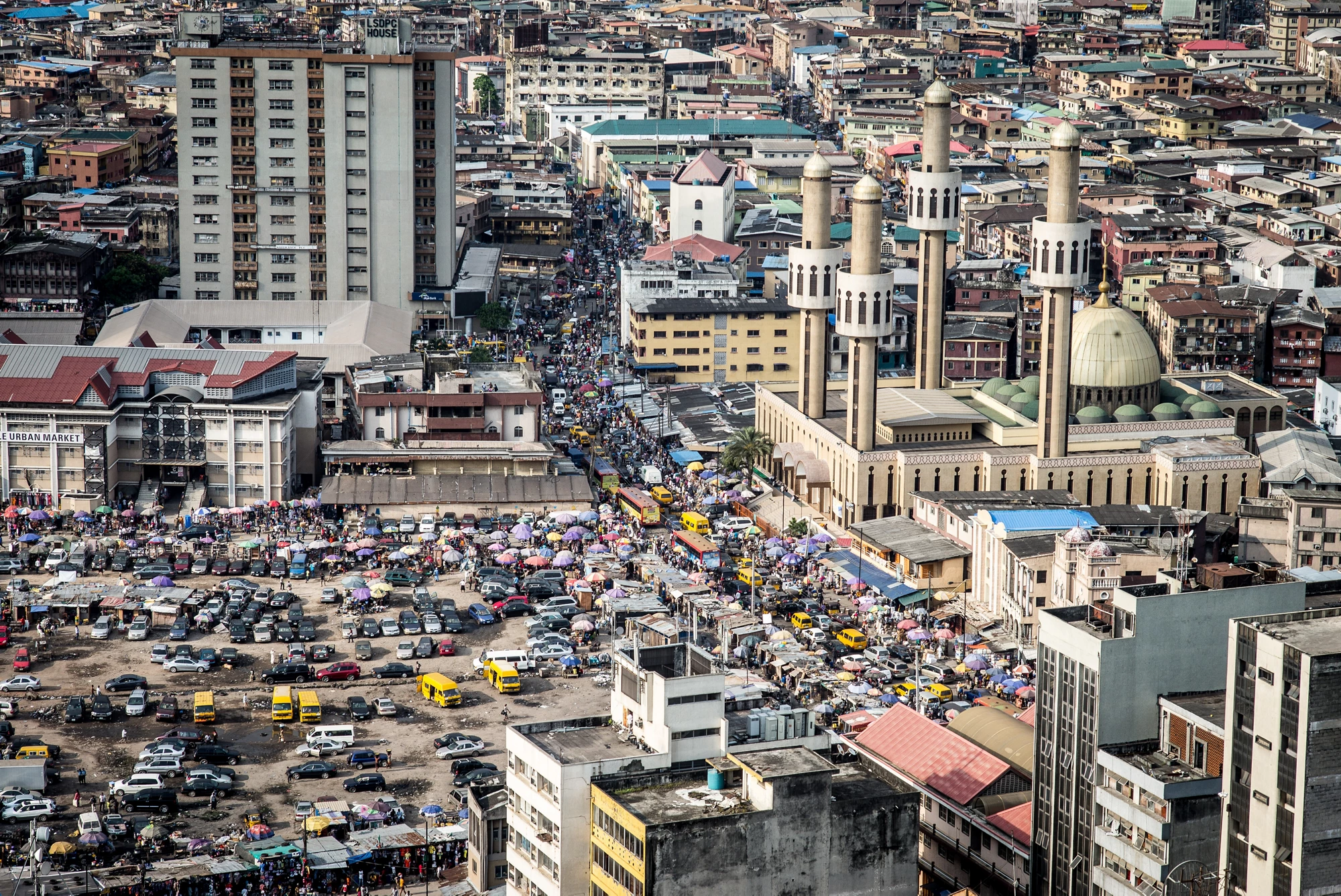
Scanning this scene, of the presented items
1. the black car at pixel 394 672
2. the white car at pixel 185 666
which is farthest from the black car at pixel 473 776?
the white car at pixel 185 666

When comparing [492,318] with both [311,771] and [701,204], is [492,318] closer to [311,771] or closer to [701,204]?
[701,204]

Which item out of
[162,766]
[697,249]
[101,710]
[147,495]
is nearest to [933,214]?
[697,249]

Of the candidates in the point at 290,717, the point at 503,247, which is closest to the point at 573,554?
the point at 290,717

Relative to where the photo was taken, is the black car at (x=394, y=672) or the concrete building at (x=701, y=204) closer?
the black car at (x=394, y=672)

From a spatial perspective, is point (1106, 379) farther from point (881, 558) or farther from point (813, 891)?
point (813, 891)

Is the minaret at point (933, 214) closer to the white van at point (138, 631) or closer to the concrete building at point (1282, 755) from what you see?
the white van at point (138, 631)

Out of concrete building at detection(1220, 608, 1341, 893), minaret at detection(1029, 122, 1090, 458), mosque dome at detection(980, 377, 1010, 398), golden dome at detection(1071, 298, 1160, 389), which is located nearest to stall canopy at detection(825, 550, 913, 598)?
minaret at detection(1029, 122, 1090, 458)
